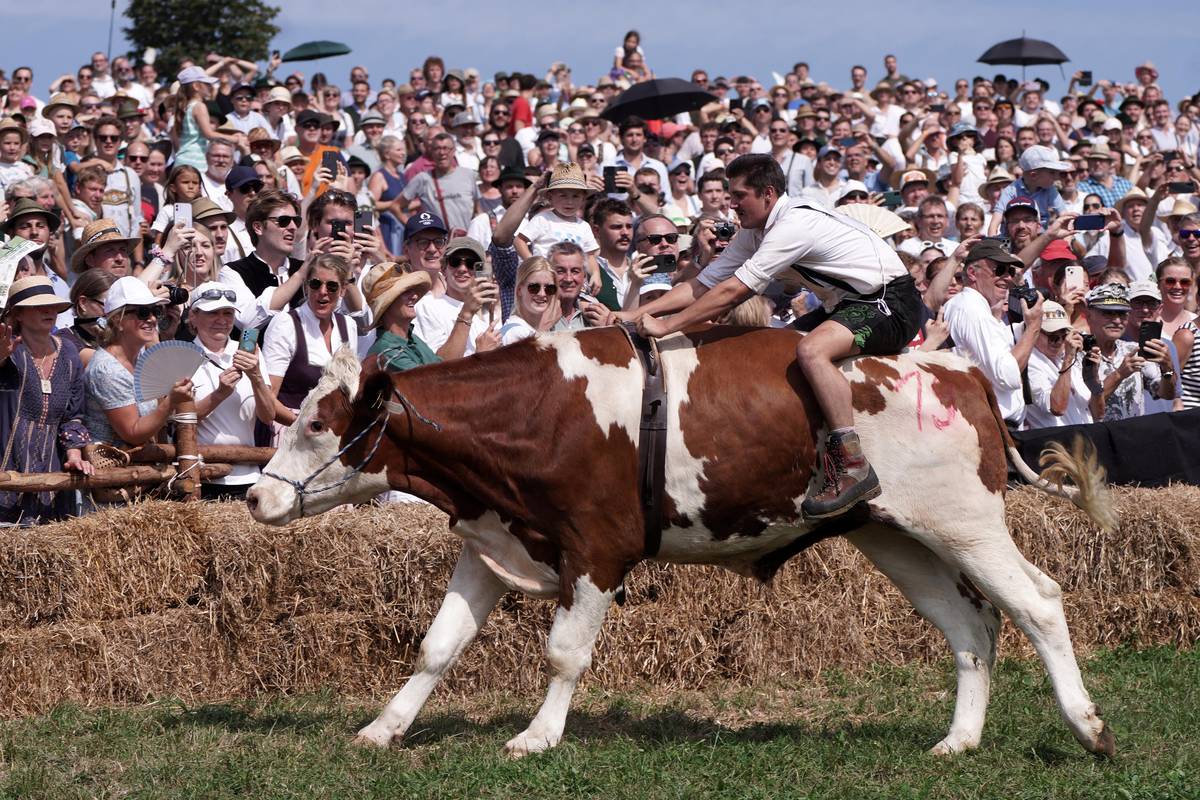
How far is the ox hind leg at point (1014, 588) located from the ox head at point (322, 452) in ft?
8.67

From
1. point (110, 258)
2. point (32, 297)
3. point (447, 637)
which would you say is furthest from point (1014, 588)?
point (110, 258)

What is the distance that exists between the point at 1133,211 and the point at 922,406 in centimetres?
1131

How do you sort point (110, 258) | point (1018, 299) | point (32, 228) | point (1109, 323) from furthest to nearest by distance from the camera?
point (1018, 299) → point (1109, 323) → point (32, 228) → point (110, 258)

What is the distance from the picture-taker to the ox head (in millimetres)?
6980

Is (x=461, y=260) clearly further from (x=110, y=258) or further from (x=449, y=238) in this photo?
(x=449, y=238)

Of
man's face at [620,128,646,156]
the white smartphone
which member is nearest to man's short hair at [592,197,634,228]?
the white smartphone

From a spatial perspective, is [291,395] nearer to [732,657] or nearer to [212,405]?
[212,405]

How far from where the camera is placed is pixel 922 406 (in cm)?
698

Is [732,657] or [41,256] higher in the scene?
[41,256]

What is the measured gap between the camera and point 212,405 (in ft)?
28.4

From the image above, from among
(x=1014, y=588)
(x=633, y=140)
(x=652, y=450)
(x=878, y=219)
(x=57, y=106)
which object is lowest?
(x=1014, y=588)

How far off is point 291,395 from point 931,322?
15.4ft

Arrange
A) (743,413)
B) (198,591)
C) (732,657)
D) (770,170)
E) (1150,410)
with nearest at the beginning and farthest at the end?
1. (743,413)
2. (770,170)
3. (198,591)
4. (732,657)
5. (1150,410)

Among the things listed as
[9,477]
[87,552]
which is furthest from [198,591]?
[9,477]
